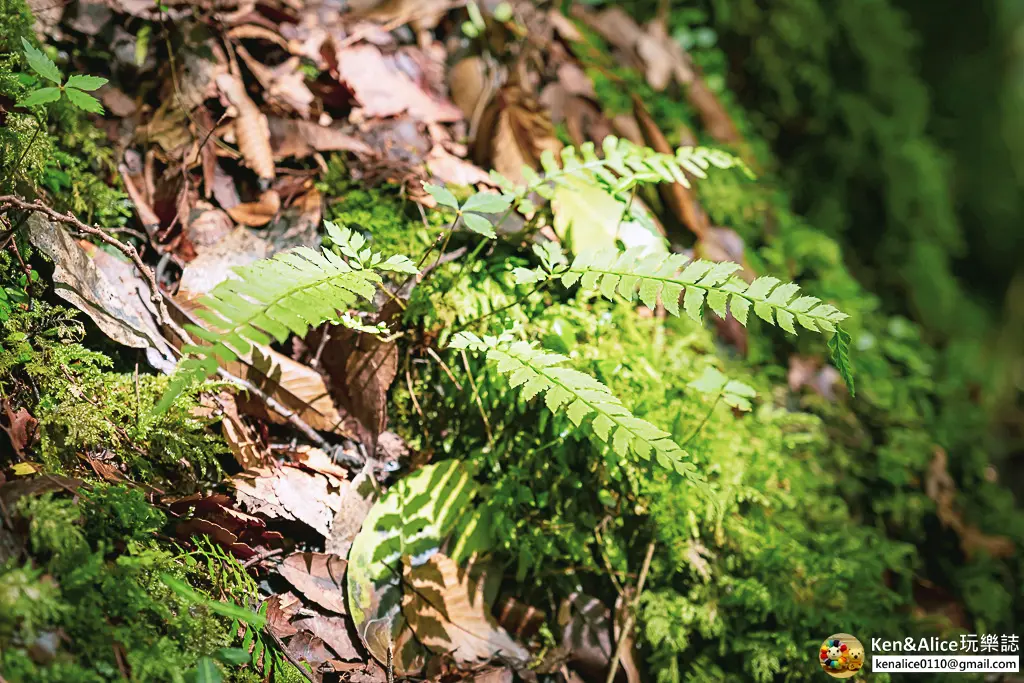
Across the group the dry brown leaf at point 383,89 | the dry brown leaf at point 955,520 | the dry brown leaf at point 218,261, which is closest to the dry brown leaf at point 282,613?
the dry brown leaf at point 218,261

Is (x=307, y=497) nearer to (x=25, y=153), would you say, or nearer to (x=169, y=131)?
(x=25, y=153)

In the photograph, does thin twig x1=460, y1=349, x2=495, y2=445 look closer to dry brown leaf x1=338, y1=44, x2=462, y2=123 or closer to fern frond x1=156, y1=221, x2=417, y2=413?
fern frond x1=156, y1=221, x2=417, y2=413

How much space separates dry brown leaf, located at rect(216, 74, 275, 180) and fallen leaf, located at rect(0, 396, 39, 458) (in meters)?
1.11

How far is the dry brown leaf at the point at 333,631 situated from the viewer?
68.6 inches

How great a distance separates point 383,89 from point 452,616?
6.84 feet

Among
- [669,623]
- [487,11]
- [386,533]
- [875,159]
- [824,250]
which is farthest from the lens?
[875,159]

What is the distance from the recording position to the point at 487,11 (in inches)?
122

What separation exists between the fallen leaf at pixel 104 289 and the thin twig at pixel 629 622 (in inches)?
62.3

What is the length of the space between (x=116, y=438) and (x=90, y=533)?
33 cm

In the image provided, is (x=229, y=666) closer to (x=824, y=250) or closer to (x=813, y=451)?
(x=813, y=451)

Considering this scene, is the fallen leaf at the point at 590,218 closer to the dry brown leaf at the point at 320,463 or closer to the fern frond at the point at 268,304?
the fern frond at the point at 268,304

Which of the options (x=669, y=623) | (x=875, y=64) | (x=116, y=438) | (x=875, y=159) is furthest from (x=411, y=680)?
(x=875, y=64)

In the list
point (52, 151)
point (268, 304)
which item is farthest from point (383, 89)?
point (268, 304)

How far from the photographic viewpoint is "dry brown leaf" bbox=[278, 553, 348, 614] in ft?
5.84
